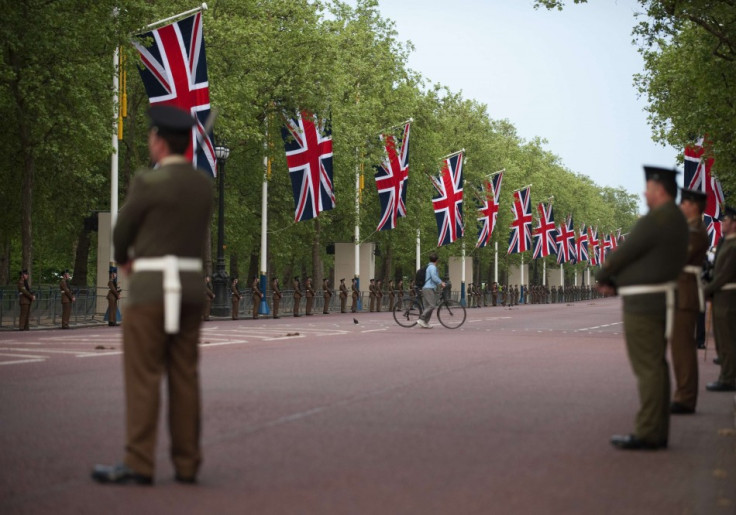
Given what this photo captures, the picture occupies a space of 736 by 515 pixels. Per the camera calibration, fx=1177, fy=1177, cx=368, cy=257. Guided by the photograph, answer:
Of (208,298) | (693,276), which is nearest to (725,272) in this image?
(693,276)

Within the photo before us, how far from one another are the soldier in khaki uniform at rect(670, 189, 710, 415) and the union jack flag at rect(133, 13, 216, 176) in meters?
20.0

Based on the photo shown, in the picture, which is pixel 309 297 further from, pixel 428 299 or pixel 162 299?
pixel 162 299

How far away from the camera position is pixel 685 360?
414 inches

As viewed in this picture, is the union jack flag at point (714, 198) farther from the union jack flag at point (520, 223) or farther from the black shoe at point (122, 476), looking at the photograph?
the black shoe at point (122, 476)

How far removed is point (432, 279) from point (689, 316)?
1914cm

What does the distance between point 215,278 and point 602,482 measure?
33.5 meters

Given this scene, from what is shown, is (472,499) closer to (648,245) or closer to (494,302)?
(648,245)

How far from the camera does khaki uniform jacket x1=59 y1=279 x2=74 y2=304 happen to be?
31066 mm

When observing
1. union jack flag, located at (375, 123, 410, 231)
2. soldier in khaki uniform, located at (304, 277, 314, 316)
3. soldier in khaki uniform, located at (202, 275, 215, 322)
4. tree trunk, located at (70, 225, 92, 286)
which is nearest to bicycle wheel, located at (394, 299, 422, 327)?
soldier in khaki uniform, located at (202, 275, 215, 322)

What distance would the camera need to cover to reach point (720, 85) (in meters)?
34.0

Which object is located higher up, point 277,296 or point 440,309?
point 277,296

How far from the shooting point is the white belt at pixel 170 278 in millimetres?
6434

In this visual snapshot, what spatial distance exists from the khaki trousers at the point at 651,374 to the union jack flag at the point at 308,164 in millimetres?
32490

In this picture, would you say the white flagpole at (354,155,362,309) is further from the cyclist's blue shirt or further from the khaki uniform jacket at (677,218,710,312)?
the khaki uniform jacket at (677,218,710,312)
